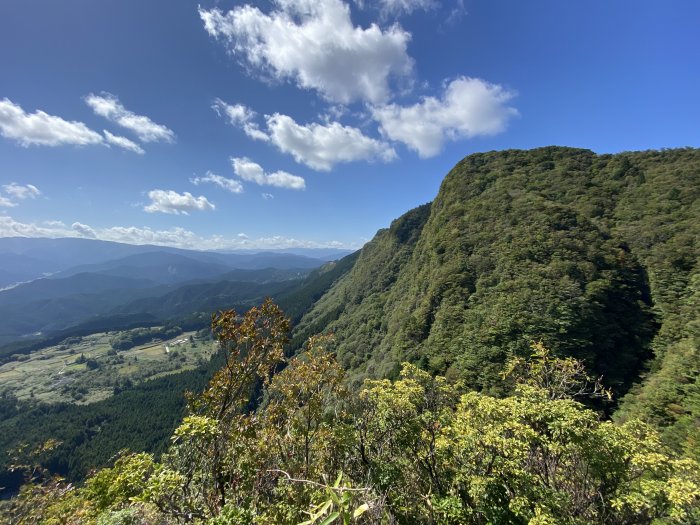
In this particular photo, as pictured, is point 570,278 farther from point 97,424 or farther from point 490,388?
point 97,424

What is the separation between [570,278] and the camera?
2179 inches

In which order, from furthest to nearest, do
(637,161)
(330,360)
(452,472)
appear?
(637,161) < (452,472) < (330,360)

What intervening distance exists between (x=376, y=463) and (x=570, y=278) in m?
55.1

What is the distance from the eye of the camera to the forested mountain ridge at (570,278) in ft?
149

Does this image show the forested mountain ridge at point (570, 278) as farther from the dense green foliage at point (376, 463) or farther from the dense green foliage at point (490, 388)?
the dense green foliage at point (376, 463)

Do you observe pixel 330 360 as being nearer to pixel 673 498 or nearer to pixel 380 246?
pixel 673 498

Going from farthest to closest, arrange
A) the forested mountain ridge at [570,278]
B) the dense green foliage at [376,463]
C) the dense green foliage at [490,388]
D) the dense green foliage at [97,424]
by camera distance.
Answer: the dense green foliage at [97,424]
the forested mountain ridge at [570,278]
the dense green foliage at [490,388]
the dense green foliage at [376,463]

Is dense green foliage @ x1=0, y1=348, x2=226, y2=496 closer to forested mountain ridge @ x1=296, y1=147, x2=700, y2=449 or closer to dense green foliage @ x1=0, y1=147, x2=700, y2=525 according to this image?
dense green foliage @ x1=0, y1=147, x2=700, y2=525

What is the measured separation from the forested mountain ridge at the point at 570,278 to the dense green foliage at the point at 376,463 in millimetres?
25251

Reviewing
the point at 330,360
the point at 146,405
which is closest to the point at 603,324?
the point at 330,360

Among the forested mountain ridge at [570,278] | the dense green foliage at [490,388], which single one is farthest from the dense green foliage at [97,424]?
the forested mountain ridge at [570,278]

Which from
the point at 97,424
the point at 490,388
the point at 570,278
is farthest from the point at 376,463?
the point at 97,424

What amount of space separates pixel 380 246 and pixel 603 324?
119 m

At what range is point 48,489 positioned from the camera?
60.7ft
